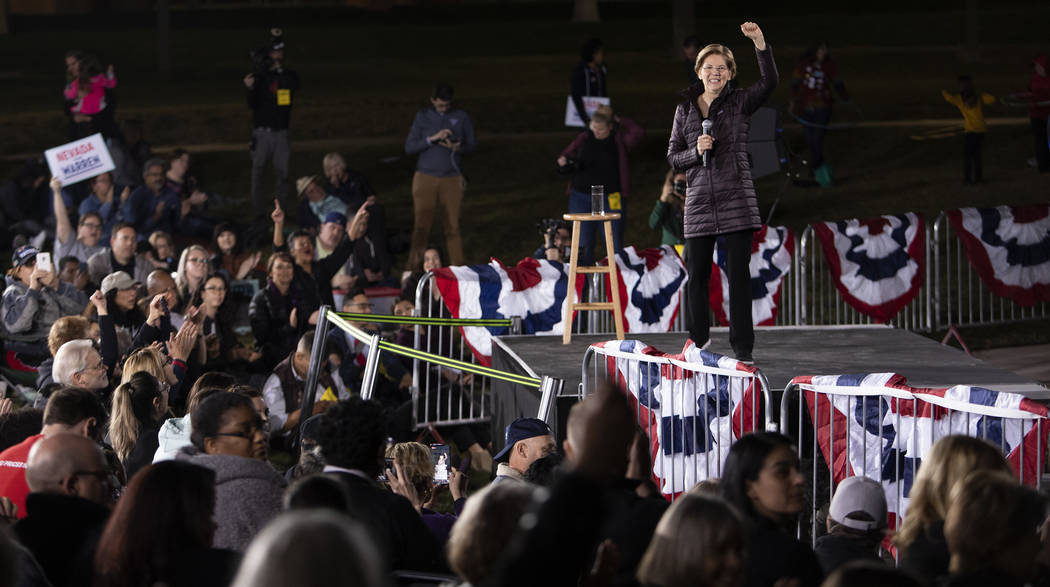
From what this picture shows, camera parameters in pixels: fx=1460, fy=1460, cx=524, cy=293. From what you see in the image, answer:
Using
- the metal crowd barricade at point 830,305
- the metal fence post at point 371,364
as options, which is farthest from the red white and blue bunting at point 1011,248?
the metal fence post at point 371,364

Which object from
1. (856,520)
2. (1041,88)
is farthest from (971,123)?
(856,520)

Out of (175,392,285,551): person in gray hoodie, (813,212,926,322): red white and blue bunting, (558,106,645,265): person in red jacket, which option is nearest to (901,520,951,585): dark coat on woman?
(175,392,285,551): person in gray hoodie

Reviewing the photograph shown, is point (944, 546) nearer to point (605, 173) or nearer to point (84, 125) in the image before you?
point (605, 173)

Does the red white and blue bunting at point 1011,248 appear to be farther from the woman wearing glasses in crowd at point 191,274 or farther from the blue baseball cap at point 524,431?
the blue baseball cap at point 524,431

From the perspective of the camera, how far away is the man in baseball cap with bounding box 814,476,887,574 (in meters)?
5.26

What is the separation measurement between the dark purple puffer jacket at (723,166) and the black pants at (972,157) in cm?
1363

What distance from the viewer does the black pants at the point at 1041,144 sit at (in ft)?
73.4

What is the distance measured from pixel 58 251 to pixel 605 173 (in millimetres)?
5936

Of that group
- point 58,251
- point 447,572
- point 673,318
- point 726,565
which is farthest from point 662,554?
point 58,251

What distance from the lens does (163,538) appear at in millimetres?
4277

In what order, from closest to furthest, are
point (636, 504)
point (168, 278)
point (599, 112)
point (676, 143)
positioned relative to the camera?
1. point (636, 504)
2. point (676, 143)
3. point (168, 278)
4. point (599, 112)

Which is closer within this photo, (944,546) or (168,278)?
(944,546)

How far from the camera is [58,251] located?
15703mm

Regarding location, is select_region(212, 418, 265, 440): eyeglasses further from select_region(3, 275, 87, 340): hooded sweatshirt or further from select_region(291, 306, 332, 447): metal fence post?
select_region(3, 275, 87, 340): hooded sweatshirt
